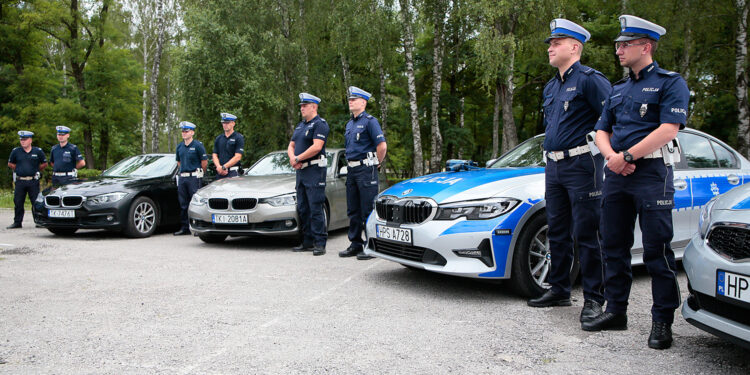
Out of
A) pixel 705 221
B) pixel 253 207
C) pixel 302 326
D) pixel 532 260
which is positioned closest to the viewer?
pixel 705 221

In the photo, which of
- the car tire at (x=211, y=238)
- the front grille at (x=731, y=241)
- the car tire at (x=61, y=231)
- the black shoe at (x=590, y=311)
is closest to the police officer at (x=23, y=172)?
the car tire at (x=61, y=231)

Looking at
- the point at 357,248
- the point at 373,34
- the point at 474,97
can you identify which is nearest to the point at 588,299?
the point at 357,248

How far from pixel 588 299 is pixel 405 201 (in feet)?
5.62

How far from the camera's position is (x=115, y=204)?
28.1 feet

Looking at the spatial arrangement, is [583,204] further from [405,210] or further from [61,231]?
[61,231]

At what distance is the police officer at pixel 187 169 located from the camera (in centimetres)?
920

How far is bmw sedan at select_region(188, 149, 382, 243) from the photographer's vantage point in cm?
741

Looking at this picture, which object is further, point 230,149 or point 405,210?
point 230,149

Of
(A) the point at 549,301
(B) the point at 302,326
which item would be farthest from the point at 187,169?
(A) the point at 549,301

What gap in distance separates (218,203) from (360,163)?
7.08ft

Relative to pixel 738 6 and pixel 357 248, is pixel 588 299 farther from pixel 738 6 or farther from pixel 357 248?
pixel 738 6

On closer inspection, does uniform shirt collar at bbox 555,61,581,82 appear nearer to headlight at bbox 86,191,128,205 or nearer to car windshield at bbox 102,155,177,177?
headlight at bbox 86,191,128,205

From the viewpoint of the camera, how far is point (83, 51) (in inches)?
1127

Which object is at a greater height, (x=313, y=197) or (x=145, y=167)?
(x=145, y=167)
